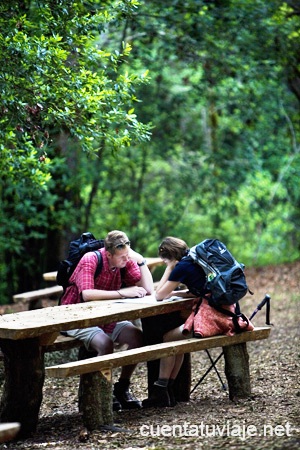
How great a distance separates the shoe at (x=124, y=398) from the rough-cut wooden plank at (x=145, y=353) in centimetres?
82

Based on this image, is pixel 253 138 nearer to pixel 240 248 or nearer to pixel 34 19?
pixel 240 248

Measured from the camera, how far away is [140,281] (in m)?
7.29

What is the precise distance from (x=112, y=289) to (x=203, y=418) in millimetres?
1537

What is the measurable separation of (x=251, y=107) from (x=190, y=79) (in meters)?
2.81

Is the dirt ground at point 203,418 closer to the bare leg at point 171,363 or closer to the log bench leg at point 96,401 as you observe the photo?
the log bench leg at point 96,401

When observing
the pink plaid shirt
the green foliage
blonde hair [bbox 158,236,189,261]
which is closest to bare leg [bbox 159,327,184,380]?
the pink plaid shirt

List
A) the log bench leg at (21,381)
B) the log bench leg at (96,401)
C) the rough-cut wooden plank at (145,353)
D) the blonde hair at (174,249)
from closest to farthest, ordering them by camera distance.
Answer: the rough-cut wooden plank at (145,353) < the log bench leg at (96,401) < the log bench leg at (21,381) < the blonde hair at (174,249)

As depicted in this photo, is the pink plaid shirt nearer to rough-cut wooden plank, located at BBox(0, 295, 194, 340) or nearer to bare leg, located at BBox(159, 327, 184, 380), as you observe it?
rough-cut wooden plank, located at BBox(0, 295, 194, 340)

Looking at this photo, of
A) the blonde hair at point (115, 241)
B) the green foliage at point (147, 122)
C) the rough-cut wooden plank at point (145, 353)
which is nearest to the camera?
the rough-cut wooden plank at point (145, 353)

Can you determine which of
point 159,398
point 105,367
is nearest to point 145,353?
point 105,367

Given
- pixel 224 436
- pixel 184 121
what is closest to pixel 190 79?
pixel 184 121

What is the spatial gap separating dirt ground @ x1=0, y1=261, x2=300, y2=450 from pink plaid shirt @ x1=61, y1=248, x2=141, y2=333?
3.32 feet

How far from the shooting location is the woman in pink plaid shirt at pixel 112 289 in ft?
21.7

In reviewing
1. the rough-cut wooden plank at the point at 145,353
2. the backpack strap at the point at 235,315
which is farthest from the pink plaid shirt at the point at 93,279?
the backpack strap at the point at 235,315
